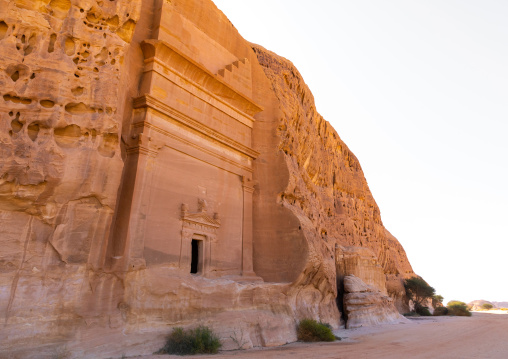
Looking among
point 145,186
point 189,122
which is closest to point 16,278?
point 145,186

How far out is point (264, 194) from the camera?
1387 centimetres

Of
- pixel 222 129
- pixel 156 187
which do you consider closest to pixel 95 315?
pixel 156 187

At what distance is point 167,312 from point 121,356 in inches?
60.4

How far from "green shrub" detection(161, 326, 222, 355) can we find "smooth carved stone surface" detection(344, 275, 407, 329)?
10.5 m

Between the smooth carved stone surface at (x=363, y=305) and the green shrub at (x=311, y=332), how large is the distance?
579 centimetres

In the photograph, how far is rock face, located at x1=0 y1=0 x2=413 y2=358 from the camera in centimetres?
700

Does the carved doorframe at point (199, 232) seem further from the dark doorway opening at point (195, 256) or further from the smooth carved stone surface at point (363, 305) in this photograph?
the smooth carved stone surface at point (363, 305)

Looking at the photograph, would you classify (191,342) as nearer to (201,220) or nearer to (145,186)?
(201,220)

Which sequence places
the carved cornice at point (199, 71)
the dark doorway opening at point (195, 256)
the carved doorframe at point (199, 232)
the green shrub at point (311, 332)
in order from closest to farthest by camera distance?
the carved doorframe at point (199, 232) < the carved cornice at point (199, 71) < the dark doorway opening at point (195, 256) < the green shrub at point (311, 332)

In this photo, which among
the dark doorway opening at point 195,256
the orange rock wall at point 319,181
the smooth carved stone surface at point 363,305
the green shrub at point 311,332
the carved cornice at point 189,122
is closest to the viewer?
the carved cornice at point 189,122

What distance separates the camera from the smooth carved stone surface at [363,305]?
17.6 meters

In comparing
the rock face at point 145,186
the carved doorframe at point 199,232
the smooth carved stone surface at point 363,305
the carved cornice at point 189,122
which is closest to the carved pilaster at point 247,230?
the rock face at point 145,186

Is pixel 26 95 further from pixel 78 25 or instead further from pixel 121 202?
pixel 121 202

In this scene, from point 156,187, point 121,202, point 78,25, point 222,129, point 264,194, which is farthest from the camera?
point 264,194
